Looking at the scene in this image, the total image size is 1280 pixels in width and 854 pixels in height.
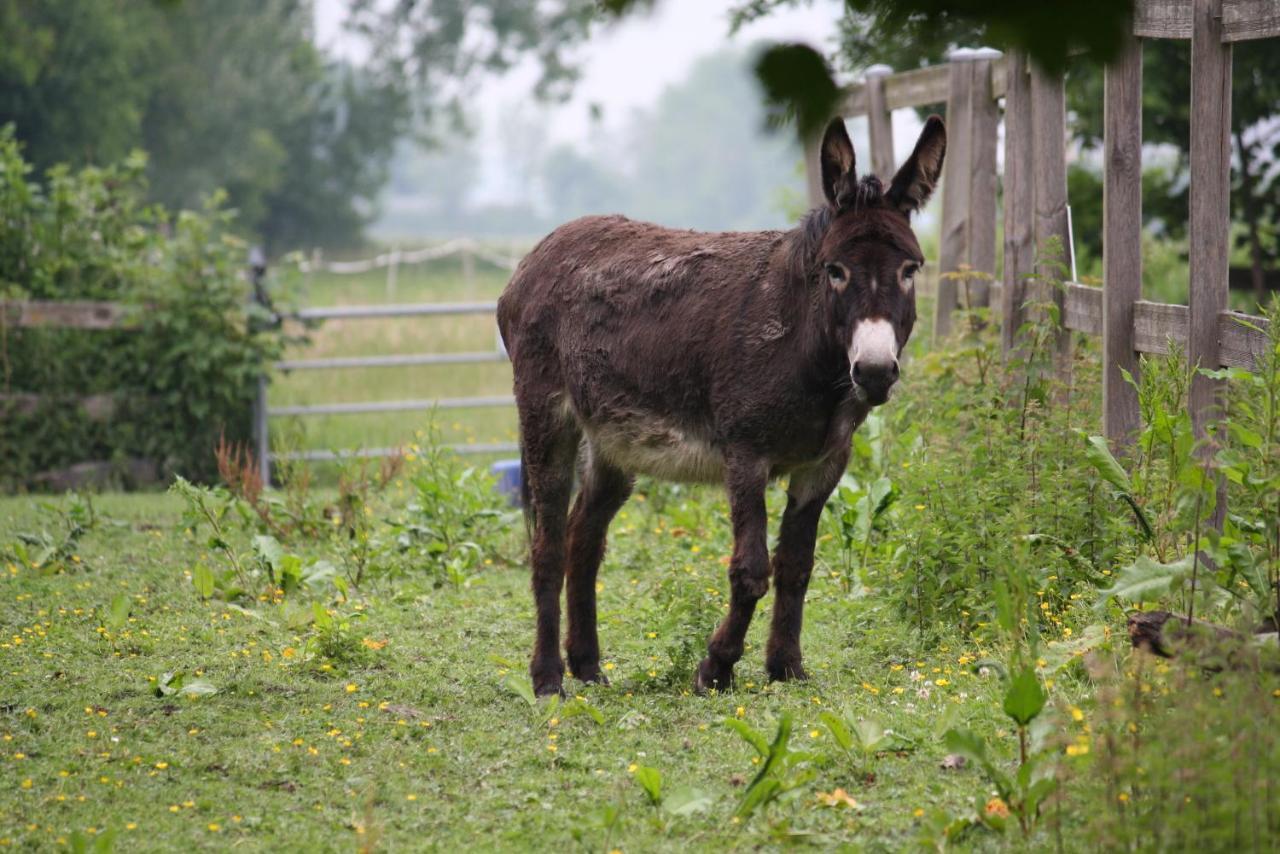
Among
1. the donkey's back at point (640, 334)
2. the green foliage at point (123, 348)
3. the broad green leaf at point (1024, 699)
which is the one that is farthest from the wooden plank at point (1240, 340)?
the green foliage at point (123, 348)

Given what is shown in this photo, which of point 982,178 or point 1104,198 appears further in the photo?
point 982,178

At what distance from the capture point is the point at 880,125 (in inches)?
385

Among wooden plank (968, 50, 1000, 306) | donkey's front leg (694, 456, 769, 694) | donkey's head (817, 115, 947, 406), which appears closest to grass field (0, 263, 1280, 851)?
donkey's front leg (694, 456, 769, 694)

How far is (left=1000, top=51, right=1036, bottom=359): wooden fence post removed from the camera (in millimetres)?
7152

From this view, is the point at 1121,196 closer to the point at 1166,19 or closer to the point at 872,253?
the point at 1166,19

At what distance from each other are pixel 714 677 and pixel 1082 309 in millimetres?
2528

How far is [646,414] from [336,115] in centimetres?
3910

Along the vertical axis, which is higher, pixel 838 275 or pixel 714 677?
pixel 838 275

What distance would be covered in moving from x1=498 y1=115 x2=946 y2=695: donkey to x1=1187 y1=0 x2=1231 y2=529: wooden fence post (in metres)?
1.01

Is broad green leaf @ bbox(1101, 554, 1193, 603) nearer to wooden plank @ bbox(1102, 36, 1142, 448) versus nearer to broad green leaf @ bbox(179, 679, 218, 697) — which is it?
wooden plank @ bbox(1102, 36, 1142, 448)

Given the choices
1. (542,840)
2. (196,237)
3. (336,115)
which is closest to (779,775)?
(542,840)

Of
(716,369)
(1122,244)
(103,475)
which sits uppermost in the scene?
(1122,244)

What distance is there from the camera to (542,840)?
3773 millimetres

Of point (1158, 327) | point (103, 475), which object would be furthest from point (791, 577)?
point (103, 475)
